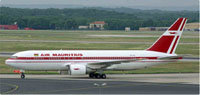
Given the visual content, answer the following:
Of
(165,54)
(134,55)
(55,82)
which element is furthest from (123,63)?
(55,82)

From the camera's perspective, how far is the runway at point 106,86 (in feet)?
124

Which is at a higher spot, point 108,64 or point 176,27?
point 176,27

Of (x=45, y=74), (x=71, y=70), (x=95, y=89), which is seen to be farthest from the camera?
(x=45, y=74)

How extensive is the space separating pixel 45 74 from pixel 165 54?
13903 millimetres

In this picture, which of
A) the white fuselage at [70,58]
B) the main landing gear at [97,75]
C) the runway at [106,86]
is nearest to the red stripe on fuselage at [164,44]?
the white fuselage at [70,58]

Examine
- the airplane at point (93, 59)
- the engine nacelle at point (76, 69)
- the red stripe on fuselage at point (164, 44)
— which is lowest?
the engine nacelle at point (76, 69)

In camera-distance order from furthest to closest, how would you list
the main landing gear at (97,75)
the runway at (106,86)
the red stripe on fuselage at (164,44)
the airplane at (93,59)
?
the red stripe on fuselage at (164,44)
the main landing gear at (97,75)
the airplane at (93,59)
the runway at (106,86)

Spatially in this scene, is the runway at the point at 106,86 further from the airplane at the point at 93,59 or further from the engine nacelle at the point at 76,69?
the engine nacelle at the point at 76,69

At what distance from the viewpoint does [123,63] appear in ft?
164

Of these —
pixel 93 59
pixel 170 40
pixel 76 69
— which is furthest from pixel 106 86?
pixel 170 40

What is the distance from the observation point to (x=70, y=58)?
162ft

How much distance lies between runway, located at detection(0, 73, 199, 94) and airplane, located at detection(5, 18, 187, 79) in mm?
1695

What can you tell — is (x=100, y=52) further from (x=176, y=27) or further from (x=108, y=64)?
(x=176, y=27)

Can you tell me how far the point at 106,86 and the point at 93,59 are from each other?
8956mm
